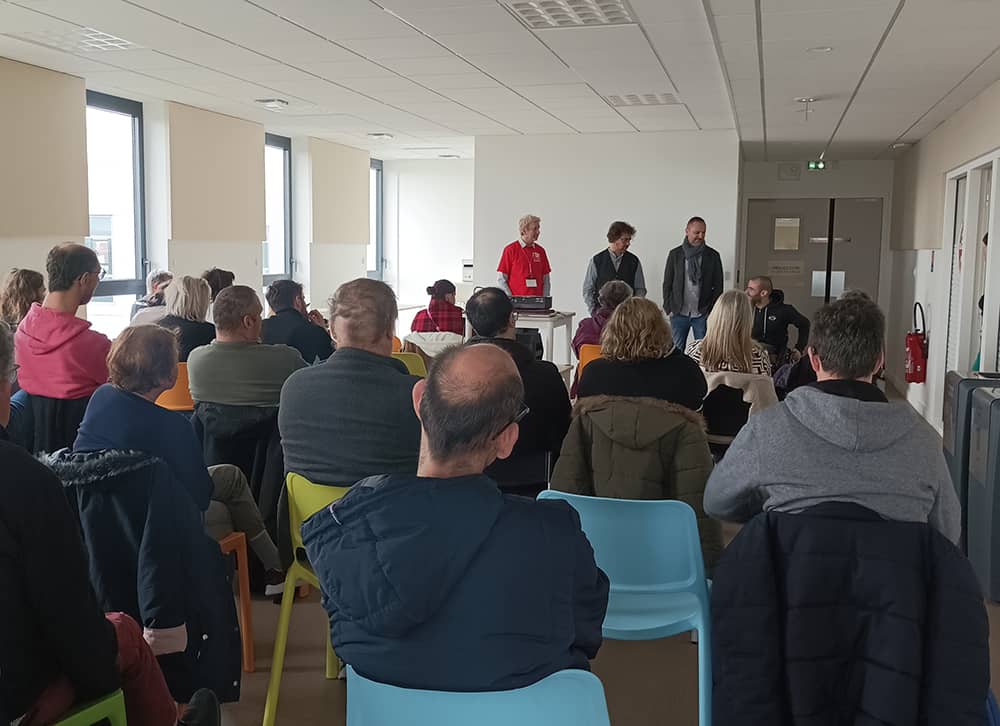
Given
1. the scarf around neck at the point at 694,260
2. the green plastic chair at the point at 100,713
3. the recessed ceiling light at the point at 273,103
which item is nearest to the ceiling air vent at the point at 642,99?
the scarf around neck at the point at 694,260

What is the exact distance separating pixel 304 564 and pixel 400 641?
133cm

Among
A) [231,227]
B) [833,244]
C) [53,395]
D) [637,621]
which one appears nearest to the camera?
[637,621]

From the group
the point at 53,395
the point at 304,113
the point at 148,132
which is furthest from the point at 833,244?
the point at 53,395

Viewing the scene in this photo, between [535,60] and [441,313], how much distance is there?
185 cm

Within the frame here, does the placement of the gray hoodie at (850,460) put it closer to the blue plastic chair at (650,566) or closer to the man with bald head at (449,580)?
the blue plastic chair at (650,566)

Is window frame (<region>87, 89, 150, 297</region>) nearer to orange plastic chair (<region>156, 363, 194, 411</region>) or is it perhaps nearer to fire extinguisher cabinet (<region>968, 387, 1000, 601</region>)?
orange plastic chair (<region>156, 363, 194, 411</region>)

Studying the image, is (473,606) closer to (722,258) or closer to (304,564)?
(304,564)

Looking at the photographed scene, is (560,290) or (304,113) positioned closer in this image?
(304,113)

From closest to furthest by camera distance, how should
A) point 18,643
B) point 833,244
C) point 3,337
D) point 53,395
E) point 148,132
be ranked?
1. point 18,643
2. point 3,337
3. point 53,395
4. point 148,132
5. point 833,244

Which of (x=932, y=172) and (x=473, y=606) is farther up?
(x=932, y=172)

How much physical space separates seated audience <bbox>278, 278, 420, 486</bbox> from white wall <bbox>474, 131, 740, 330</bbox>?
7.38 meters

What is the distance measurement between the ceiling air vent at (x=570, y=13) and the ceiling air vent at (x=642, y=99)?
231cm

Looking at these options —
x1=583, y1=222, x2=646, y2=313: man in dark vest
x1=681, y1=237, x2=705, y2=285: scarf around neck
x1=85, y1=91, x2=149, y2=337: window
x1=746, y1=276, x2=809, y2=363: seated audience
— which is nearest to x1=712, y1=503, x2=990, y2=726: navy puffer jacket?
x1=746, y1=276, x2=809, y2=363: seated audience

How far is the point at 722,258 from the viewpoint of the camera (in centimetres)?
958
